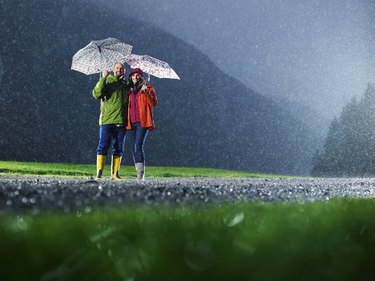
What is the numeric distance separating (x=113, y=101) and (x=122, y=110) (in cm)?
29

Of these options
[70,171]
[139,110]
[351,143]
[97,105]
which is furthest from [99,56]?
[97,105]

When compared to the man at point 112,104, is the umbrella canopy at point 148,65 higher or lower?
higher

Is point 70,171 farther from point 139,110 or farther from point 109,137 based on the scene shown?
point 139,110

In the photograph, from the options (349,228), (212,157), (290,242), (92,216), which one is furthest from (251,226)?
(212,157)

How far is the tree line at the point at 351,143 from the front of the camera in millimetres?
56281

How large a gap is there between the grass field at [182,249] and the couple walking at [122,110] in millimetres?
9140

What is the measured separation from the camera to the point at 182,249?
8.64 ft

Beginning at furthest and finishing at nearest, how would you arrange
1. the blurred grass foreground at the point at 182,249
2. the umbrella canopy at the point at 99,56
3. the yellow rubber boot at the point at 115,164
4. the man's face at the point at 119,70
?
the umbrella canopy at the point at 99,56
the yellow rubber boot at the point at 115,164
the man's face at the point at 119,70
the blurred grass foreground at the point at 182,249

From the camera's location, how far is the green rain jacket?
12.7 meters

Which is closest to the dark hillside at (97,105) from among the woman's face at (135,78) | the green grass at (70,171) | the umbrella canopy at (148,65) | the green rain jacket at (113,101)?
the green grass at (70,171)

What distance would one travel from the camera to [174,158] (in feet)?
294

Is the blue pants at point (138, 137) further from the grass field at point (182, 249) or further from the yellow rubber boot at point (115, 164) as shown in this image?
the grass field at point (182, 249)

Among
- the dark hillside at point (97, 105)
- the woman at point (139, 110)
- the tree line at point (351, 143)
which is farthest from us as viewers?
the dark hillside at point (97, 105)

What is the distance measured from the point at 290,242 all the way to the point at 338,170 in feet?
183
